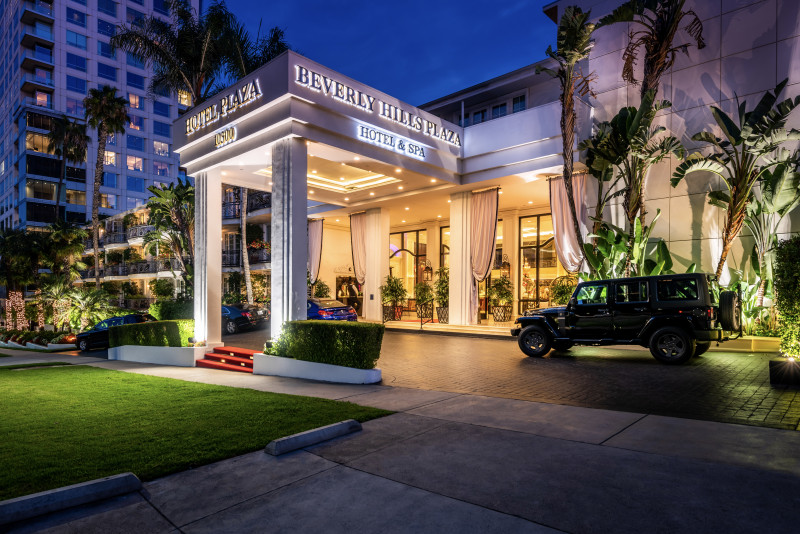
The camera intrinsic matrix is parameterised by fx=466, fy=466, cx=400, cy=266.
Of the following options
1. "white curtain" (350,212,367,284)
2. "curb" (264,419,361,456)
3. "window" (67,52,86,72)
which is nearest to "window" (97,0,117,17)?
"window" (67,52,86,72)

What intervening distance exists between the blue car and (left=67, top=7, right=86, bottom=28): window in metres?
65.0

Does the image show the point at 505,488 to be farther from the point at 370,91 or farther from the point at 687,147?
the point at 687,147

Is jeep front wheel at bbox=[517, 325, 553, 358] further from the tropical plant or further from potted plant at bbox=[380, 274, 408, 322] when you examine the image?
potted plant at bbox=[380, 274, 408, 322]

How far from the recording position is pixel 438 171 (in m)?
17.9

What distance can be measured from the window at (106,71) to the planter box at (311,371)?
68.5m

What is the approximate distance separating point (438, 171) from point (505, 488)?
14906 mm

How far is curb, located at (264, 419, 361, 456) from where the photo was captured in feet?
16.9

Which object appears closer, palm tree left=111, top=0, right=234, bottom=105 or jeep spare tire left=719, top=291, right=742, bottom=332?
jeep spare tire left=719, top=291, right=742, bottom=332

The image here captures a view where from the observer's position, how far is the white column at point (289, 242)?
39.3 feet

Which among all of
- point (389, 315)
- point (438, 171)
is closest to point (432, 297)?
point (389, 315)

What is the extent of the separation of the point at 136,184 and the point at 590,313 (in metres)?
67.7

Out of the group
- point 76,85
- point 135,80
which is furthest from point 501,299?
point 135,80

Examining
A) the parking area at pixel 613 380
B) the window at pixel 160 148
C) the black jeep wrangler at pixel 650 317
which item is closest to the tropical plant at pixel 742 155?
the black jeep wrangler at pixel 650 317

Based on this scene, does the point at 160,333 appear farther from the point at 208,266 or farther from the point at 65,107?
the point at 65,107
